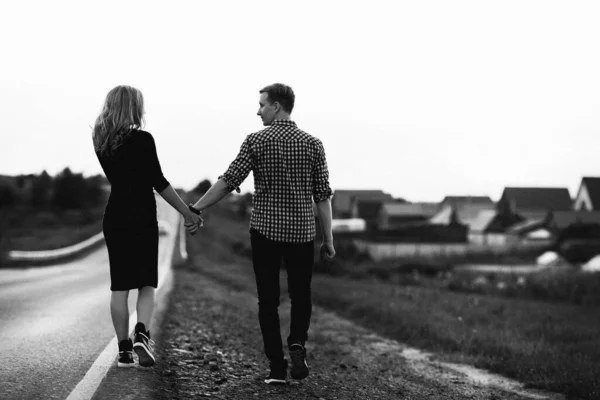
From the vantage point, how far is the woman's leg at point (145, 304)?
4746 mm

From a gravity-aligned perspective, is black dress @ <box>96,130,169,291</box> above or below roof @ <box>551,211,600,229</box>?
above

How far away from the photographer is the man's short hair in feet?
15.9

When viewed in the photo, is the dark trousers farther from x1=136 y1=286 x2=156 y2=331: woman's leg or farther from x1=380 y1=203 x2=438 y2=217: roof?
x1=380 y1=203 x2=438 y2=217: roof

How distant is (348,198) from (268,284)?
203 ft

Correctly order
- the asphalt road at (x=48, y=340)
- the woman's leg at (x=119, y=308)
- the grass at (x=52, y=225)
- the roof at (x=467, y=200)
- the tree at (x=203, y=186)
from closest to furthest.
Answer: the asphalt road at (x=48, y=340) < the woman's leg at (x=119, y=308) < the tree at (x=203, y=186) < the grass at (x=52, y=225) < the roof at (x=467, y=200)

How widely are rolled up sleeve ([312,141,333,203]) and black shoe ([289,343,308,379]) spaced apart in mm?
1092

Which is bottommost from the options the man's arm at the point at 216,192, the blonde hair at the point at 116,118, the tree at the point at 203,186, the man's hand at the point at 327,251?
the man's hand at the point at 327,251

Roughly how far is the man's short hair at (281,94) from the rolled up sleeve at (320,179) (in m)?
0.37

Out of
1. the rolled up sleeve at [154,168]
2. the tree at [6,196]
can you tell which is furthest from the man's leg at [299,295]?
the tree at [6,196]

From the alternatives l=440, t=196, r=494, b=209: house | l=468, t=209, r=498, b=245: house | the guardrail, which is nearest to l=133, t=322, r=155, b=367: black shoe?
the guardrail

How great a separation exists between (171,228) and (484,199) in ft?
179

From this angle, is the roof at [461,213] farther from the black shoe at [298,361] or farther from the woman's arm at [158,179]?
the woman's arm at [158,179]

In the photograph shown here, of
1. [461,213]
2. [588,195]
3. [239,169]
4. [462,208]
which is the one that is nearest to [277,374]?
[239,169]

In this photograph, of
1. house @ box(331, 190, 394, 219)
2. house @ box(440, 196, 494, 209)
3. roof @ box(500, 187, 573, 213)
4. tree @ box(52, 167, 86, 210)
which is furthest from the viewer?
house @ box(440, 196, 494, 209)
